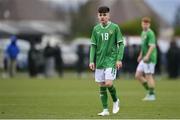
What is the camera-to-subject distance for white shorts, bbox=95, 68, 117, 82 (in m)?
15.8

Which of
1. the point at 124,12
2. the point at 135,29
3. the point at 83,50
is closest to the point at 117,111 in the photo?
the point at 83,50

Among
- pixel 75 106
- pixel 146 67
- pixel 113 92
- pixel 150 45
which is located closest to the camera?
pixel 113 92

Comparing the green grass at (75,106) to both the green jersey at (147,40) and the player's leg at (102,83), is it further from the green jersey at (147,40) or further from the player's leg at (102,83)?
the green jersey at (147,40)

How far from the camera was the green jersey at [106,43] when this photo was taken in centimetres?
1585

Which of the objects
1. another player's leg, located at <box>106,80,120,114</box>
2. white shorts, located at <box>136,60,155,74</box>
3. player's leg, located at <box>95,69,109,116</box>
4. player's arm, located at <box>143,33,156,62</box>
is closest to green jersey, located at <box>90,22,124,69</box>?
player's leg, located at <box>95,69,109,116</box>

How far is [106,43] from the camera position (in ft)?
52.1

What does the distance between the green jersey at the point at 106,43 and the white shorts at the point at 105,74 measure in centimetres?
8

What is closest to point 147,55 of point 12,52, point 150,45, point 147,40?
point 150,45

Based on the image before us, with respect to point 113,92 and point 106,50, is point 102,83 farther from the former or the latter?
point 106,50

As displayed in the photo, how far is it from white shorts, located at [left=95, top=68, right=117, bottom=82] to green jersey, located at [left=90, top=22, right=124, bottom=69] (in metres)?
0.08

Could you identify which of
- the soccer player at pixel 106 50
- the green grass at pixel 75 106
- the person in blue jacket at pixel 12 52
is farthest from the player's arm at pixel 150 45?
the person in blue jacket at pixel 12 52

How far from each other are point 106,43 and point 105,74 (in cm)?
64

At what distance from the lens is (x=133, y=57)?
129 ft

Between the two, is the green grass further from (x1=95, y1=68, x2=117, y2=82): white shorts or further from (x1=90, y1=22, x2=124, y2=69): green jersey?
(x1=90, y1=22, x2=124, y2=69): green jersey
